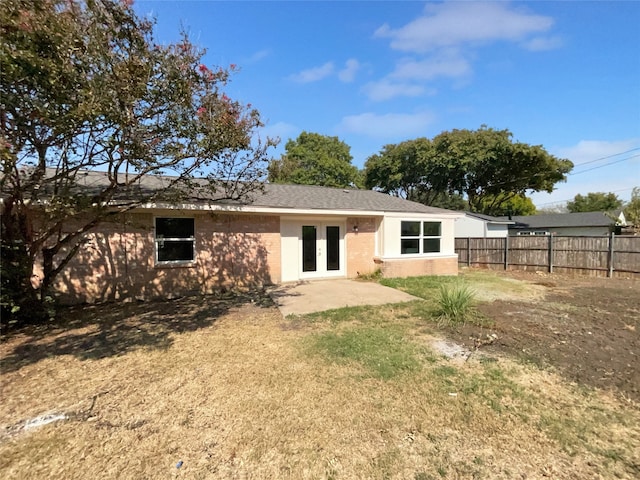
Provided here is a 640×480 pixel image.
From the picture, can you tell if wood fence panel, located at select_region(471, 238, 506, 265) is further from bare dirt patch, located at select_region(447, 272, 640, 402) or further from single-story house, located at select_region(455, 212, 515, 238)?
single-story house, located at select_region(455, 212, 515, 238)

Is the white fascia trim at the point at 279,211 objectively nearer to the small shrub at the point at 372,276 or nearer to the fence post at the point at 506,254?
the small shrub at the point at 372,276

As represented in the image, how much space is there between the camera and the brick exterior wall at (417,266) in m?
11.8

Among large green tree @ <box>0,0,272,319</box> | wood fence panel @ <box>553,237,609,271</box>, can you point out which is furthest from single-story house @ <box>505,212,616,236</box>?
large green tree @ <box>0,0,272,319</box>

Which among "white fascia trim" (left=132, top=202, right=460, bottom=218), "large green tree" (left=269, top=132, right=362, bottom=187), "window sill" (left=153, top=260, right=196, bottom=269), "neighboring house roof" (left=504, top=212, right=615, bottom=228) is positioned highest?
"large green tree" (left=269, top=132, right=362, bottom=187)

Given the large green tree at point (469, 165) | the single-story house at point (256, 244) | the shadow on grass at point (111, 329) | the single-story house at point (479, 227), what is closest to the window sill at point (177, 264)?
the single-story house at point (256, 244)

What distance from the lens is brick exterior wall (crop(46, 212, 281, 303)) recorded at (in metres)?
7.94

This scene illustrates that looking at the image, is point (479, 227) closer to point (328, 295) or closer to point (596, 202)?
point (328, 295)

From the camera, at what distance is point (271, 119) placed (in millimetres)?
6559

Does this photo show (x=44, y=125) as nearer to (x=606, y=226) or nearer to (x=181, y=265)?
(x=181, y=265)

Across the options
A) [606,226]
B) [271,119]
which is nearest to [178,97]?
[271,119]

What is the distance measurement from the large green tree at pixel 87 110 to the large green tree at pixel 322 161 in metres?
27.9

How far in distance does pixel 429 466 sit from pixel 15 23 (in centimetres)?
619

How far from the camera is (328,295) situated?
28.6ft

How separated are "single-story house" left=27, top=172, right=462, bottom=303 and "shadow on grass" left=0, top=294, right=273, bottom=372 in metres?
0.85
